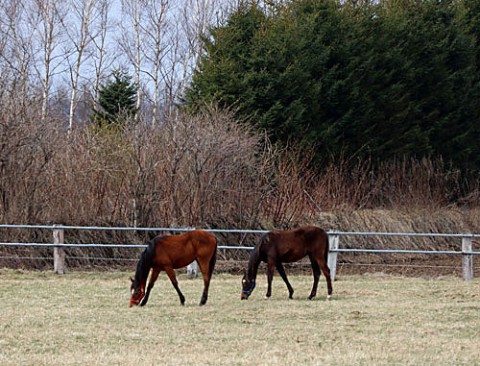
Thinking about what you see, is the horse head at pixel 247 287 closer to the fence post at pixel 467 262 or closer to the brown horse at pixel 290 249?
Answer: the brown horse at pixel 290 249

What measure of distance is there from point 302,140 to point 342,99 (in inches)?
164

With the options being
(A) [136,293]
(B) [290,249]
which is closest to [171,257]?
(A) [136,293]

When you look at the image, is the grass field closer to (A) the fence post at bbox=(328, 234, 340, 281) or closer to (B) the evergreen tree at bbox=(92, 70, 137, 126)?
(A) the fence post at bbox=(328, 234, 340, 281)

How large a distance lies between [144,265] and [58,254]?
6234 mm

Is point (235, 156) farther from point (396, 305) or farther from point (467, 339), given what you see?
point (467, 339)

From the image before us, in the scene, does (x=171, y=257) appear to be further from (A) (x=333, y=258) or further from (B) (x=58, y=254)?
(B) (x=58, y=254)

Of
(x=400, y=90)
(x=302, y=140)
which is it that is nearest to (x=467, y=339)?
(x=302, y=140)

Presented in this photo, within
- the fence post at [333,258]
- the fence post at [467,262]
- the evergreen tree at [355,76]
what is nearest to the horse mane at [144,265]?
the fence post at [333,258]

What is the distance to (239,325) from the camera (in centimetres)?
1276

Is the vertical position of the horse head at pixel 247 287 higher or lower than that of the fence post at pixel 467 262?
lower

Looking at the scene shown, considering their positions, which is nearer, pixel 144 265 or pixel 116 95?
pixel 144 265

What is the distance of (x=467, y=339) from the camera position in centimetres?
1152

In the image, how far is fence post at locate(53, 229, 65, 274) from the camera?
2028 centimetres

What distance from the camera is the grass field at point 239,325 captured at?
10273 millimetres
